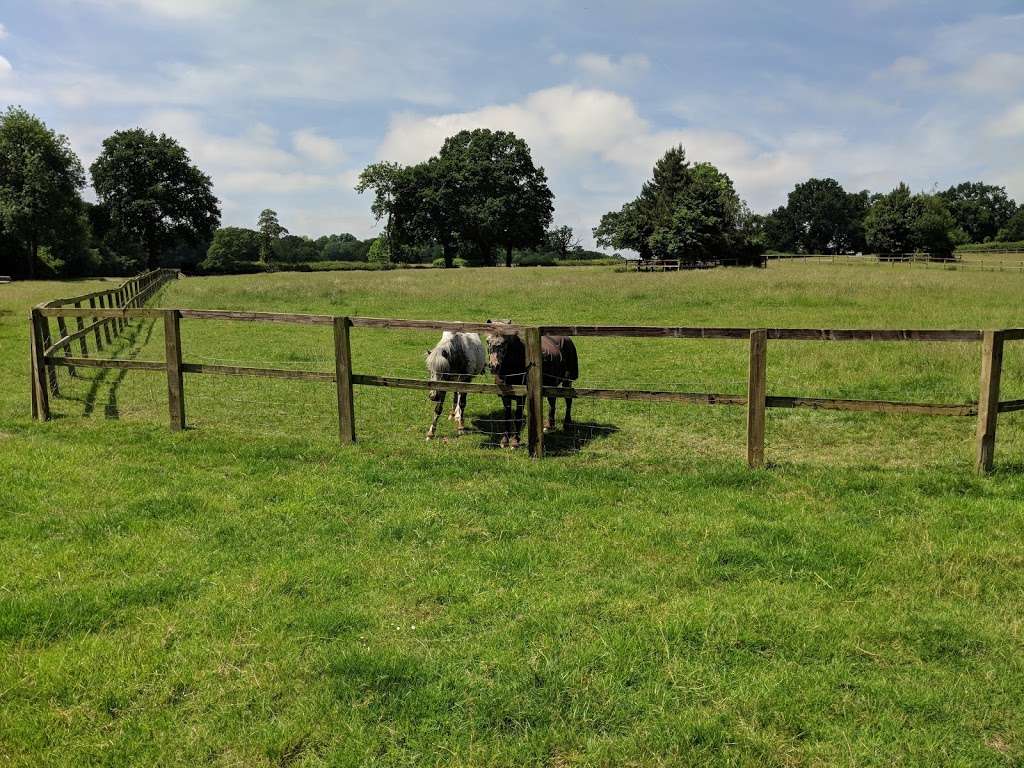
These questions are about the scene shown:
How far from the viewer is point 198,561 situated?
184 inches

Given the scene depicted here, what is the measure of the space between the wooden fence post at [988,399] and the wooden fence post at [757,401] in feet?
6.26

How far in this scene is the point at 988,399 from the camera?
6324mm

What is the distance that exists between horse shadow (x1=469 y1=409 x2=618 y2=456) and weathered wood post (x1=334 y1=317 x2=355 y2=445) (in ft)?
5.03

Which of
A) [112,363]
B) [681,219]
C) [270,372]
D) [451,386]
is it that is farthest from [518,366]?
[681,219]

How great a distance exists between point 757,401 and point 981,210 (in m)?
153

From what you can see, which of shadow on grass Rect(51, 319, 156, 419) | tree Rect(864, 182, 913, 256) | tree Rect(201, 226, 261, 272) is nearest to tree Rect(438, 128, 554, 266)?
tree Rect(864, 182, 913, 256)

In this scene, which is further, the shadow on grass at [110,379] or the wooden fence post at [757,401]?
the shadow on grass at [110,379]

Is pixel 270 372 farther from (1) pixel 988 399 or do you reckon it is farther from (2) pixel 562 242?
(2) pixel 562 242

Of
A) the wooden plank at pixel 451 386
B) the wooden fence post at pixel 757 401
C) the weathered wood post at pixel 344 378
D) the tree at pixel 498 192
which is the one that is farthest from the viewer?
the tree at pixel 498 192

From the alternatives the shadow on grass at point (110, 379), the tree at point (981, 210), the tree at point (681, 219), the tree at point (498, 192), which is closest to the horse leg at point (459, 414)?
the shadow on grass at point (110, 379)

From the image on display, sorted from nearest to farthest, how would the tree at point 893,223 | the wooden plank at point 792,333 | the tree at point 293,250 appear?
the wooden plank at point 792,333
the tree at point 893,223
the tree at point 293,250

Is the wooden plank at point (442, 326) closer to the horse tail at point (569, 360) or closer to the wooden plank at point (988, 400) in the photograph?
the horse tail at point (569, 360)

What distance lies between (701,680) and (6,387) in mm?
12739

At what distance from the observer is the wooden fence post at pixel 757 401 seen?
6559 mm
